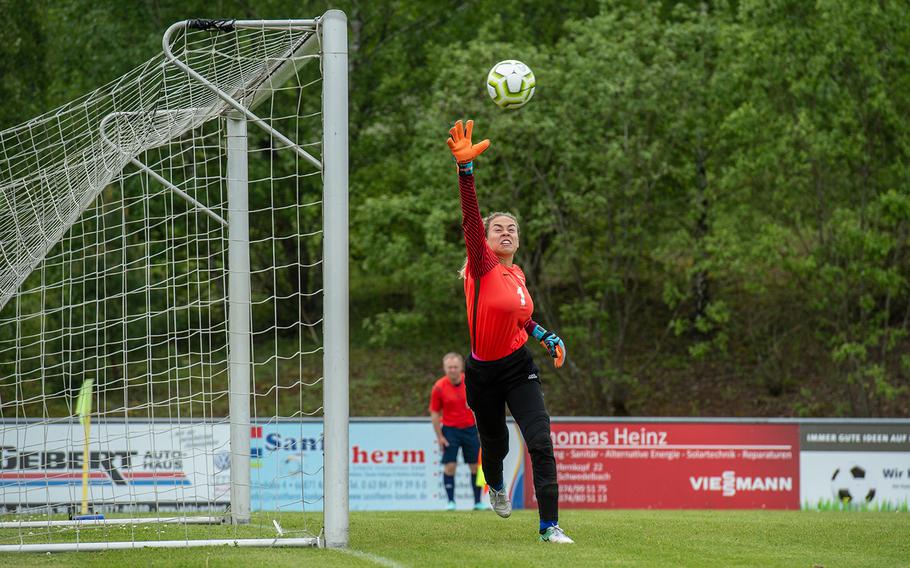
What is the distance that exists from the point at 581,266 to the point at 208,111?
18097 millimetres

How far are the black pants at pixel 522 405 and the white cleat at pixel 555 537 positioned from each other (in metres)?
0.08

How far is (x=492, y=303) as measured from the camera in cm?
776

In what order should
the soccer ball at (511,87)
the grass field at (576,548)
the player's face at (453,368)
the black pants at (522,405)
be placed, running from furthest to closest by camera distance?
the player's face at (453,368) → the soccer ball at (511,87) → the black pants at (522,405) → the grass field at (576,548)

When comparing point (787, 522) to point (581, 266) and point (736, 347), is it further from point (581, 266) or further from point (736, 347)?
point (736, 347)

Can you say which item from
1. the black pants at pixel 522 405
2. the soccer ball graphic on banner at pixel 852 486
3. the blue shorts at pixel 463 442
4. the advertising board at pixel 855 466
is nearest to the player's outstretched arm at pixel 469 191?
the black pants at pixel 522 405

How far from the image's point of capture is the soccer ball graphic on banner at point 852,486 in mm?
16906

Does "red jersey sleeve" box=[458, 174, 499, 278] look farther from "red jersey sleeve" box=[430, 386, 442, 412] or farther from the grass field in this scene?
"red jersey sleeve" box=[430, 386, 442, 412]

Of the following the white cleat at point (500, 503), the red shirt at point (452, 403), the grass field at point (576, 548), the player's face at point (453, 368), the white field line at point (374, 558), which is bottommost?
the grass field at point (576, 548)

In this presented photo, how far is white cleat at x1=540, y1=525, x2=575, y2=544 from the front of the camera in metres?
7.93

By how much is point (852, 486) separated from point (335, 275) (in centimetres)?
1176

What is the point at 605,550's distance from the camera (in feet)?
24.9

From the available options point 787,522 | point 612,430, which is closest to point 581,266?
point 612,430

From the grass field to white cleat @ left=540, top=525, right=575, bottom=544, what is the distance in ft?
0.28

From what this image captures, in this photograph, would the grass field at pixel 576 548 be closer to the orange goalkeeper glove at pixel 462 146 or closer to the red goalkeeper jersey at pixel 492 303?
the red goalkeeper jersey at pixel 492 303
